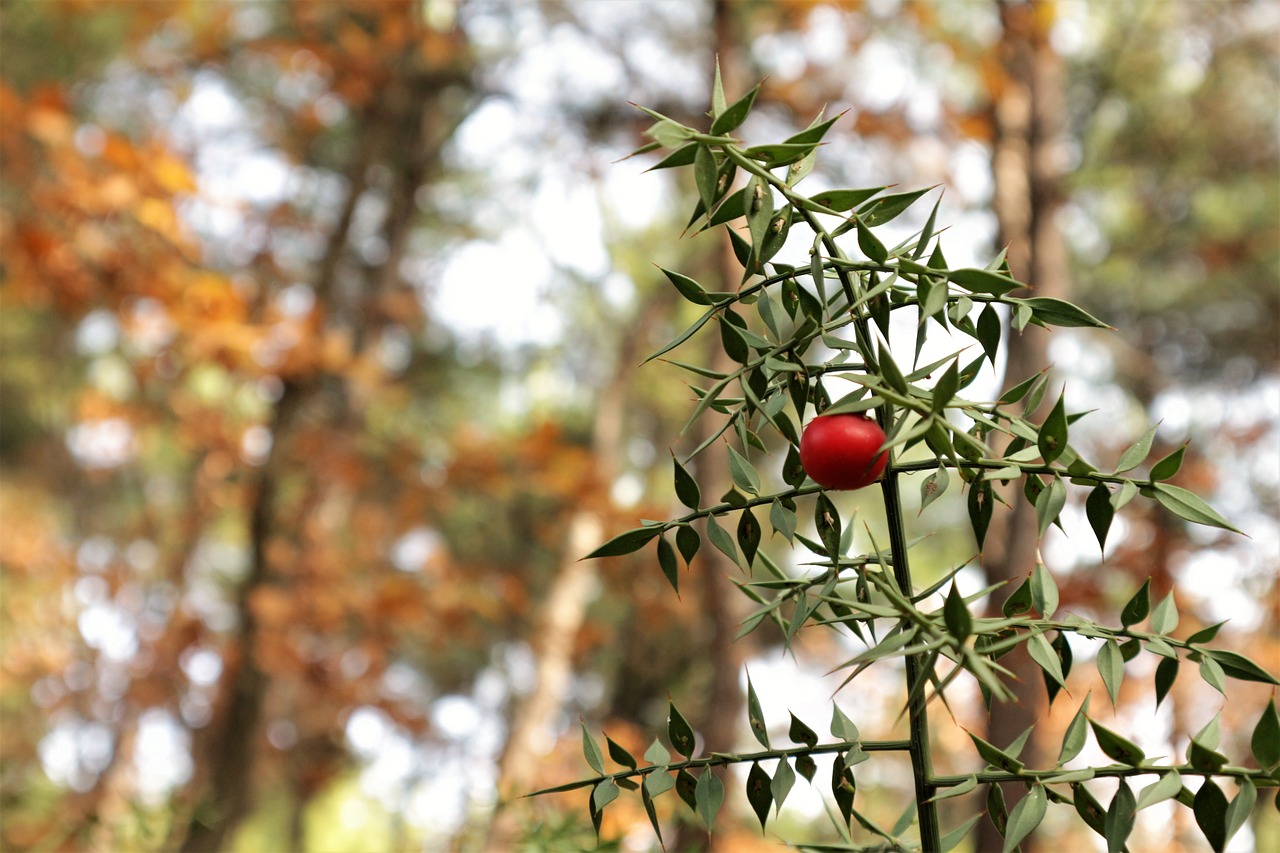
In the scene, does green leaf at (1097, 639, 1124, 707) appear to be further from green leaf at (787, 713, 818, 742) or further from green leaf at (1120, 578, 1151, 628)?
green leaf at (787, 713, 818, 742)

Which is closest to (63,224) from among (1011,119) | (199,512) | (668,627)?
(1011,119)

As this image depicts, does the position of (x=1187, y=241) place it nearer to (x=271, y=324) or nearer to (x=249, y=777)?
(x=271, y=324)

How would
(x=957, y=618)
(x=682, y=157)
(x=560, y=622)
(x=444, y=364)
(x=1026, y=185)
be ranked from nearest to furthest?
(x=957, y=618)
(x=682, y=157)
(x=1026, y=185)
(x=560, y=622)
(x=444, y=364)

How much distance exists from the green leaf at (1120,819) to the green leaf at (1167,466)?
0.18 meters

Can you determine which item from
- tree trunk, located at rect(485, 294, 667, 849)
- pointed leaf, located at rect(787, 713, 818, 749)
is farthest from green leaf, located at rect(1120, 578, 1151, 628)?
tree trunk, located at rect(485, 294, 667, 849)

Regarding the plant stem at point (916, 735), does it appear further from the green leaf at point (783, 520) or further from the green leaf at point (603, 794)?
the green leaf at point (603, 794)

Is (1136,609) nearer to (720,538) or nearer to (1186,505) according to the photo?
(1186,505)

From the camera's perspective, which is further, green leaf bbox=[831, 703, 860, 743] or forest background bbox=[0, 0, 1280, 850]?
forest background bbox=[0, 0, 1280, 850]

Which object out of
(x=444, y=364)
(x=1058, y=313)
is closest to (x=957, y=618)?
(x=1058, y=313)

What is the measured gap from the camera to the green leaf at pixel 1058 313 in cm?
66

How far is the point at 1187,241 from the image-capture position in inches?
255

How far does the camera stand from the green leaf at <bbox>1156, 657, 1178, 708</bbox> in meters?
0.70

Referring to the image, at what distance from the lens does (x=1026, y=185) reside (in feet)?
11.3

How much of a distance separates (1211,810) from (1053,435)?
217mm
